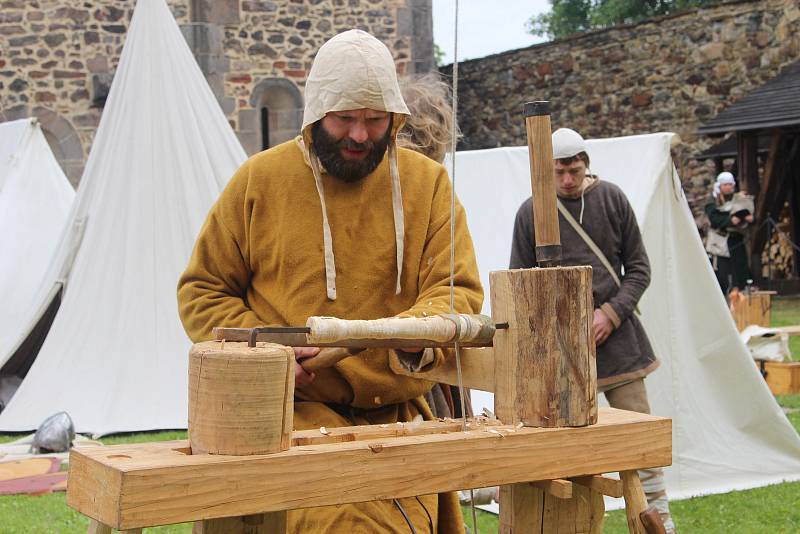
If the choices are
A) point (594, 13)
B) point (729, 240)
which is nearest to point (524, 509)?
point (729, 240)

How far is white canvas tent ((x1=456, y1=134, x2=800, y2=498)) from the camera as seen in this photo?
5.27 meters

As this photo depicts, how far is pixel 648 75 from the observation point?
15.5m

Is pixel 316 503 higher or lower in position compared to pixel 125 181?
lower

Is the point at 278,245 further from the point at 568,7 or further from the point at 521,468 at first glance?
the point at 568,7

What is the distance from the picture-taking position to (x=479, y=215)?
5988 mm

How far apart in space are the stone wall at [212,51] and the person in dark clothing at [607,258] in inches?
333

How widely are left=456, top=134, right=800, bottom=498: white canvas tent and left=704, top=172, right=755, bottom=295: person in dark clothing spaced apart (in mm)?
6636

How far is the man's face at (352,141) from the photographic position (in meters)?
2.41

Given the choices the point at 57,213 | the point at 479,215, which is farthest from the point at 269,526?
the point at 57,213

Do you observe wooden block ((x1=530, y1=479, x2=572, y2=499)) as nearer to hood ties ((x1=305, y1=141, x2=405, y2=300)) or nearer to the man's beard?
hood ties ((x1=305, y1=141, x2=405, y2=300))

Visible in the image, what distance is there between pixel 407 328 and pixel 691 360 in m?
3.62

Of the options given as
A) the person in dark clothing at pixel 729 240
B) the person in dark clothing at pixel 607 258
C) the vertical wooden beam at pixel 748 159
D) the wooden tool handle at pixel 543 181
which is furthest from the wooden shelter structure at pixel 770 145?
the wooden tool handle at pixel 543 181

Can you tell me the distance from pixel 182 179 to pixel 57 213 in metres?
1.73

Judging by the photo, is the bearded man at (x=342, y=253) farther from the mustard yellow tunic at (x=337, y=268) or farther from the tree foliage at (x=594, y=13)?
the tree foliage at (x=594, y=13)
